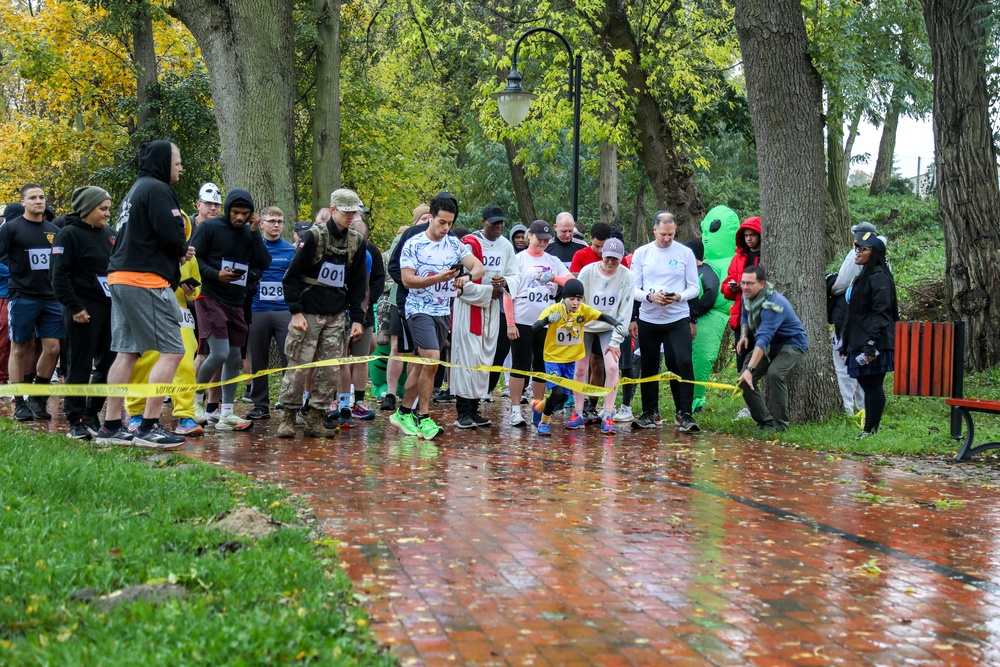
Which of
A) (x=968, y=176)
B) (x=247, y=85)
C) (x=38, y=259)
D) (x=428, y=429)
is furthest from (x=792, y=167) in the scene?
(x=38, y=259)

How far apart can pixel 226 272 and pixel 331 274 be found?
1013 mm

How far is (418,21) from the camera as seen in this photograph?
22.7 m

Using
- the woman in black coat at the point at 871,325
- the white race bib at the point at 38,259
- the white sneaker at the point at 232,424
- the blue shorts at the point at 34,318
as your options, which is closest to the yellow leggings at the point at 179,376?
the white sneaker at the point at 232,424

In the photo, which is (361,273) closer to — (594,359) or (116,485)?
(594,359)

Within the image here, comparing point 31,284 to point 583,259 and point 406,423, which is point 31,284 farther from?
point 583,259

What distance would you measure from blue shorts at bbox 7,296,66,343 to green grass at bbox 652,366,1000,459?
6.73m

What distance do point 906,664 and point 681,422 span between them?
24.1 feet

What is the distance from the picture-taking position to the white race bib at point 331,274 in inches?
394

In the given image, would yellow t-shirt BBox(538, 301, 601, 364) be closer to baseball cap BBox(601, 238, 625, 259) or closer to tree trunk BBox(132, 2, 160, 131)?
baseball cap BBox(601, 238, 625, 259)

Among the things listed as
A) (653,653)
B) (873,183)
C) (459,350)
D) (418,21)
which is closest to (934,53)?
(459,350)

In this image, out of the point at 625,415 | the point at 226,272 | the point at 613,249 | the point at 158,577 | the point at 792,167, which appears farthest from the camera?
the point at 625,415

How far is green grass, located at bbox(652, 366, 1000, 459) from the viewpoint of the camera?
10.3m

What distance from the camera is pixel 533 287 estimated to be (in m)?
11.7

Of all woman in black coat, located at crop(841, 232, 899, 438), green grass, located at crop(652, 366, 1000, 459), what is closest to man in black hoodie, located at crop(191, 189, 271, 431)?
green grass, located at crop(652, 366, 1000, 459)
